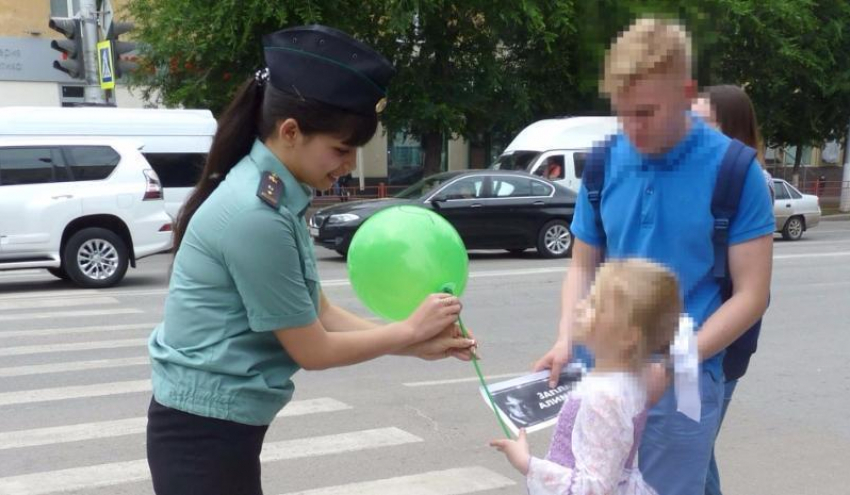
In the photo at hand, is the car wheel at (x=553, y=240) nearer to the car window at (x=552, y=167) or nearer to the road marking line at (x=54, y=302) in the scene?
the car window at (x=552, y=167)

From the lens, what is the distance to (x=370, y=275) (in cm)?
245

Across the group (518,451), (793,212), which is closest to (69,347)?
(518,451)

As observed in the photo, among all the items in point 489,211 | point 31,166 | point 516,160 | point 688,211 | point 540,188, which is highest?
point 688,211

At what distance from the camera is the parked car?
20.0 m

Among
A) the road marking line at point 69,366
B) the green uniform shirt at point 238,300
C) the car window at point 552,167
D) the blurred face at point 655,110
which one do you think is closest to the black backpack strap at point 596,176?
the blurred face at point 655,110

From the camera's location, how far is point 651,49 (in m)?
2.24

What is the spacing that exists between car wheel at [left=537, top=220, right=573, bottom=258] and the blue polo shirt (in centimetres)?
1298

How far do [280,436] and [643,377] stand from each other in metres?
3.73

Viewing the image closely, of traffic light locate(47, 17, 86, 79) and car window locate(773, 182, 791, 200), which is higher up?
traffic light locate(47, 17, 86, 79)

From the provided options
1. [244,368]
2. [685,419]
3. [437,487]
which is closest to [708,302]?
[685,419]

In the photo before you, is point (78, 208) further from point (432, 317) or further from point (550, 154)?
point (432, 317)

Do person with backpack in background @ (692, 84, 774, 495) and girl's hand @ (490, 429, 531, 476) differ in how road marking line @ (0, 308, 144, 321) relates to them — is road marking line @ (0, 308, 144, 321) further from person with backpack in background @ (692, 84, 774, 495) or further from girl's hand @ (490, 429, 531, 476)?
girl's hand @ (490, 429, 531, 476)

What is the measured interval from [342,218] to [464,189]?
2.06 m

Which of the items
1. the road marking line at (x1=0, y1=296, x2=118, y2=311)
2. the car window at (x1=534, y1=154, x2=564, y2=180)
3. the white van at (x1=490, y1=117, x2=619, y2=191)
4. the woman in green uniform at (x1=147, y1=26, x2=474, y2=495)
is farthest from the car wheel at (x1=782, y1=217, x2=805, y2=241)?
the woman in green uniform at (x1=147, y1=26, x2=474, y2=495)
